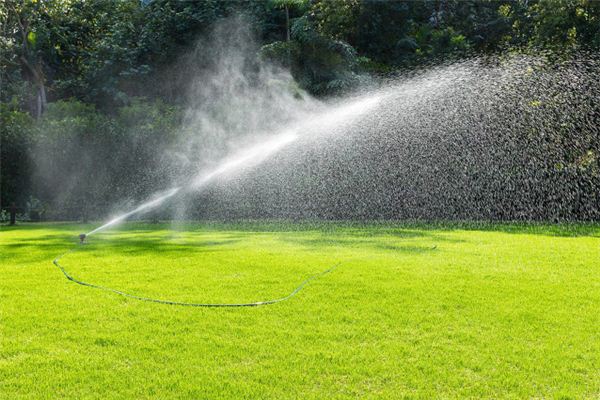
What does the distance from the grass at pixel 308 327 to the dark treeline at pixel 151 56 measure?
37.5ft

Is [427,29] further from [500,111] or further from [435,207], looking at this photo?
[435,207]

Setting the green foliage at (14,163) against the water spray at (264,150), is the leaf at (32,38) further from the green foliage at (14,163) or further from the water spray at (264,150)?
the water spray at (264,150)

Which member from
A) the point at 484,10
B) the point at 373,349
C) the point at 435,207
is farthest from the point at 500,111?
the point at 373,349

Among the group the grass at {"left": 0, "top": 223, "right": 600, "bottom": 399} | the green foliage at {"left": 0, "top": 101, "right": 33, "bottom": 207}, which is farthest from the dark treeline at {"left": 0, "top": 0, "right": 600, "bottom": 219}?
the grass at {"left": 0, "top": 223, "right": 600, "bottom": 399}

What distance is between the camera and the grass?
4.05 meters

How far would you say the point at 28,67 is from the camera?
3067 centimetres

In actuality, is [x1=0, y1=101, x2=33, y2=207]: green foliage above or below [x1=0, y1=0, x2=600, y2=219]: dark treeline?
below

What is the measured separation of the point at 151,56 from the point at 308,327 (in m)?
28.4

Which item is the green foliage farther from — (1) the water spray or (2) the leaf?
(2) the leaf

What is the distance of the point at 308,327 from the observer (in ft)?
17.2

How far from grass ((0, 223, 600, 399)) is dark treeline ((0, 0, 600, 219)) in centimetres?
1142

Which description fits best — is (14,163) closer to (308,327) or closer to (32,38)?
(32,38)

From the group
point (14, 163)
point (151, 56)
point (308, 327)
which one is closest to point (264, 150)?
point (14, 163)

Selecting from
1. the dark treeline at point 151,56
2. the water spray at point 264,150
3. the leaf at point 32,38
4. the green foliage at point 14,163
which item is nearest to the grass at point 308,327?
the water spray at point 264,150
